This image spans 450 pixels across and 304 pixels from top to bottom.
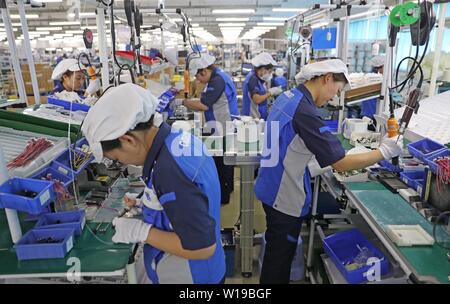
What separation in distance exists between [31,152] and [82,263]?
2.21ft

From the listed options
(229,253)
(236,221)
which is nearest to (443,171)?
(229,253)

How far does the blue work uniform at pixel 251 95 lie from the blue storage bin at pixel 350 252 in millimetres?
2571

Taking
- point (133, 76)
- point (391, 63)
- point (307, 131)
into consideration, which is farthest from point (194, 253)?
point (391, 63)

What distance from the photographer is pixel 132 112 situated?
111 centimetres

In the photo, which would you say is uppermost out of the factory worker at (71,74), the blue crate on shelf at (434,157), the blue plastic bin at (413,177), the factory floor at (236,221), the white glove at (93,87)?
the factory worker at (71,74)

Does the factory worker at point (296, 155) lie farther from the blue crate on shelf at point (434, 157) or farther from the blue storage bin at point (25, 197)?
the blue storage bin at point (25, 197)

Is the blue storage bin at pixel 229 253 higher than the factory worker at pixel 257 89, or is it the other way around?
the factory worker at pixel 257 89

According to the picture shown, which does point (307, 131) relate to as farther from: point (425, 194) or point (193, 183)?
point (193, 183)

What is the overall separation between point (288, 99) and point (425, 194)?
3.02 ft

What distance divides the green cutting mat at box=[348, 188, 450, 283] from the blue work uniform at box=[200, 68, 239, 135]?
206 centimetres

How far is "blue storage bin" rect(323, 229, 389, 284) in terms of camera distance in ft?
6.18

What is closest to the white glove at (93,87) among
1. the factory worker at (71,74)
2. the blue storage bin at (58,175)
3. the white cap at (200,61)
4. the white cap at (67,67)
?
the factory worker at (71,74)

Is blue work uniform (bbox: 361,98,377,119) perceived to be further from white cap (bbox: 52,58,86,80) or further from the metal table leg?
white cap (bbox: 52,58,86,80)

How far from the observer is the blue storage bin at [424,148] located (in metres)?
1.78
